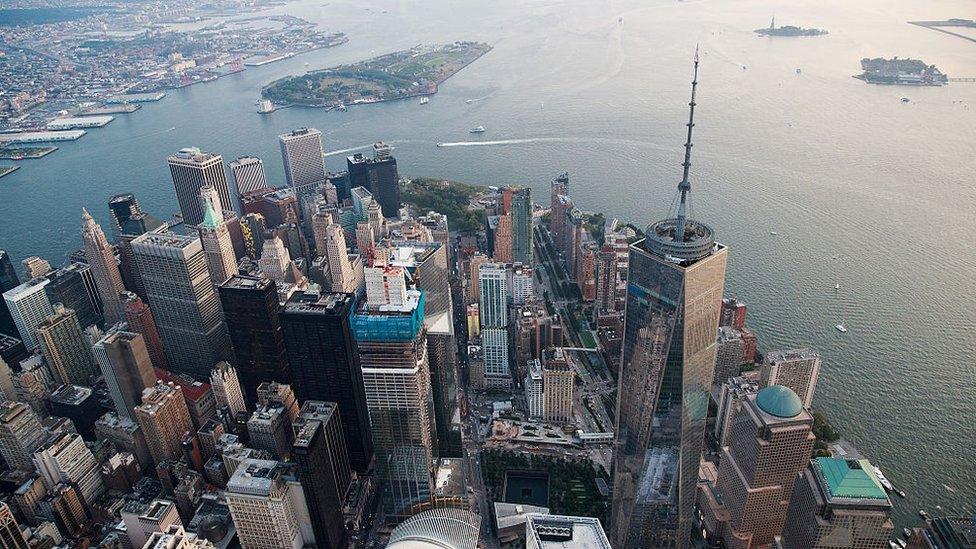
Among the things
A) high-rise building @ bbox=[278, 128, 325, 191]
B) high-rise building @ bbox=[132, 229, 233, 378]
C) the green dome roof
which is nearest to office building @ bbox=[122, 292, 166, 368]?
high-rise building @ bbox=[132, 229, 233, 378]

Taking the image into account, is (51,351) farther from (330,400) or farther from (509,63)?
(509,63)

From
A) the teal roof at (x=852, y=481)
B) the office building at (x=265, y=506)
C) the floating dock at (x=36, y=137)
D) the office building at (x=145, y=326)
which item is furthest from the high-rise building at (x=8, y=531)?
the floating dock at (x=36, y=137)

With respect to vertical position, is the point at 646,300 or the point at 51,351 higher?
the point at 646,300

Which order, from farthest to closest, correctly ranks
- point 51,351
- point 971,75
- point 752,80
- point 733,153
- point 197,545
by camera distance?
point 752,80 → point 971,75 → point 733,153 → point 51,351 → point 197,545

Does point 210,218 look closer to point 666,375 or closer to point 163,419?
point 163,419

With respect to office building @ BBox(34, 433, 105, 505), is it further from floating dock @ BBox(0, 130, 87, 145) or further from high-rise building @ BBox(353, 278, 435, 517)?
floating dock @ BBox(0, 130, 87, 145)

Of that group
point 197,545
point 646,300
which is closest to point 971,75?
point 646,300

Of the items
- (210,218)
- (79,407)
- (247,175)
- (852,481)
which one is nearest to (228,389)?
(79,407)
